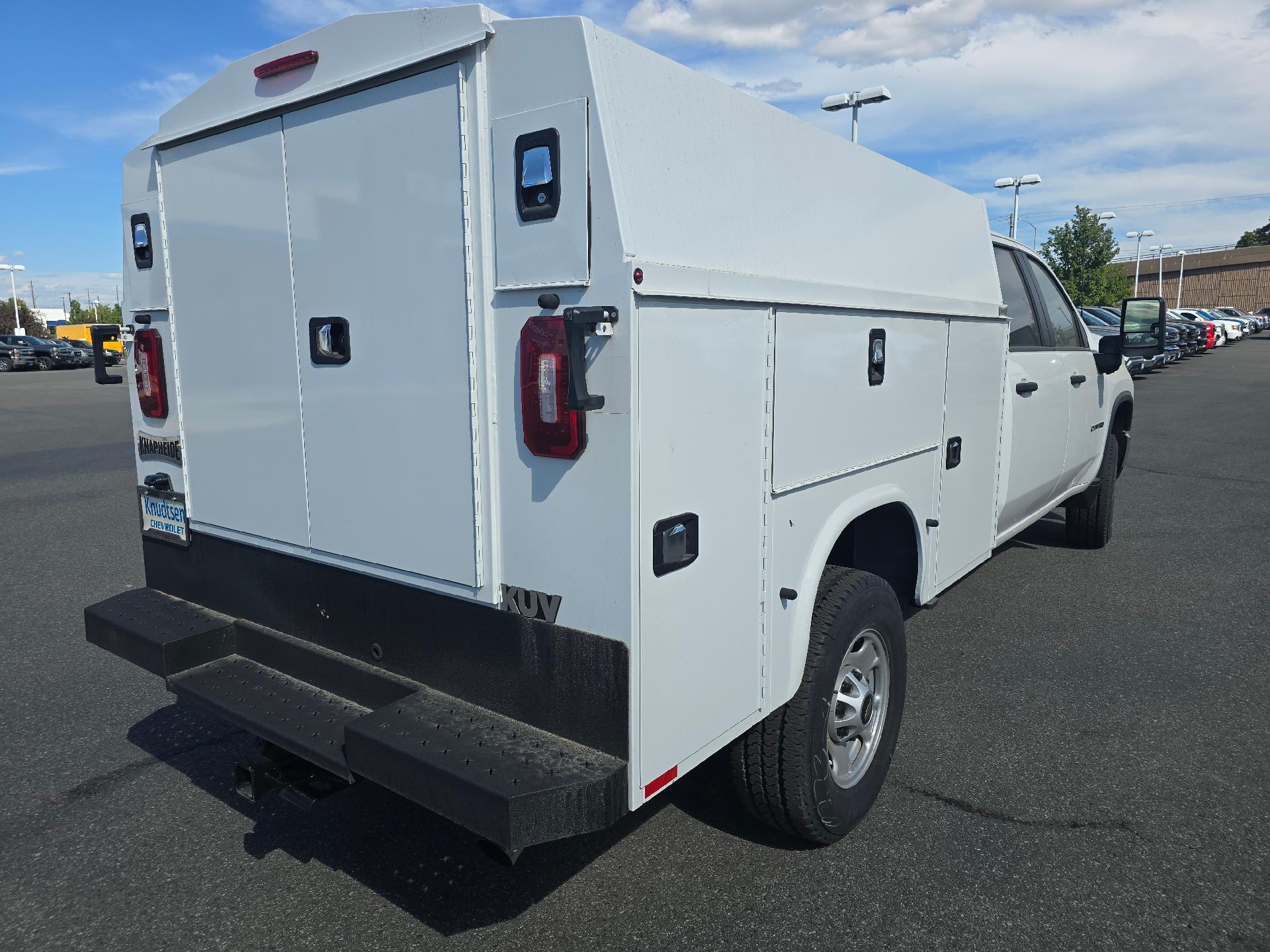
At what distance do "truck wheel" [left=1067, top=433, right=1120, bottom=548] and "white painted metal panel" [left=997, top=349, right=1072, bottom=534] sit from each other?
123 centimetres

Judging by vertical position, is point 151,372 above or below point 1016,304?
below

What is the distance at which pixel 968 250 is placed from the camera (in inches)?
160

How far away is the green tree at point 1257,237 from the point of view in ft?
333

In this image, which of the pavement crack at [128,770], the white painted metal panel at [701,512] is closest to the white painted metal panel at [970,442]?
the white painted metal panel at [701,512]

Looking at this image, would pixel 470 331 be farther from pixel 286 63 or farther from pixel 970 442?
pixel 970 442

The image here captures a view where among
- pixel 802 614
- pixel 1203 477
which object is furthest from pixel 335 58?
pixel 1203 477

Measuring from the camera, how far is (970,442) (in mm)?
4070

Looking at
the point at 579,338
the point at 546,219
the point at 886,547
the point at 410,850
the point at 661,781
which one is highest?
the point at 546,219

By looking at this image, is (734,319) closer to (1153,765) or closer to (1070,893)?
(1070,893)

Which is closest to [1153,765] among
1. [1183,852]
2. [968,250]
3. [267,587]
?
[1183,852]

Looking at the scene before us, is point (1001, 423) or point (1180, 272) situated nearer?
point (1001, 423)

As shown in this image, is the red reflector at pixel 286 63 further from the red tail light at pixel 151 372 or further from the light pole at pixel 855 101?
the light pole at pixel 855 101

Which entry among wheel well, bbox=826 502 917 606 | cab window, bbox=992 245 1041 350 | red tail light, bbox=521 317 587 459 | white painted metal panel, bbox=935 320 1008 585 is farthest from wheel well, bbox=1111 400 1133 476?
red tail light, bbox=521 317 587 459

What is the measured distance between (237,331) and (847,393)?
2.00 m
